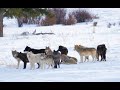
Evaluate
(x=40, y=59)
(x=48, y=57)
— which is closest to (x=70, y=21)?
(x=48, y=57)

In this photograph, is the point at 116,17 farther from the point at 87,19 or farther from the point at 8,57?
the point at 8,57

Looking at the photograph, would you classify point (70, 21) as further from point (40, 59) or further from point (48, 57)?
point (40, 59)

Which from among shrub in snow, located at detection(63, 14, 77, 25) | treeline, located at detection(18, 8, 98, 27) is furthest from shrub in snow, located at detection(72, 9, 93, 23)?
shrub in snow, located at detection(63, 14, 77, 25)

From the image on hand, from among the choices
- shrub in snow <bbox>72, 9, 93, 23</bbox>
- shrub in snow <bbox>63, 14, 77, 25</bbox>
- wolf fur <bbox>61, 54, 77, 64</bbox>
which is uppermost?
shrub in snow <bbox>72, 9, 93, 23</bbox>

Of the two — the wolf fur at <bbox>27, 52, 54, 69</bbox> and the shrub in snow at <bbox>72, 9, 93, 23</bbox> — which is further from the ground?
the shrub in snow at <bbox>72, 9, 93, 23</bbox>

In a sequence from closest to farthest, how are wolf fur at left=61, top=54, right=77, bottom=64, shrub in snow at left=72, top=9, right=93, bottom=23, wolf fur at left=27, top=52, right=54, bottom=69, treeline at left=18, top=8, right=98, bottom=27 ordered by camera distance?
wolf fur at left=27, top=52, right=54, bottom=69 → wolf fur at left=61, top=54, right=77, bottom=64 → treeline at left=18, top=8, right=98, bottom=27 → shrub in snow at left=72, top=9, right=93, bottom=23

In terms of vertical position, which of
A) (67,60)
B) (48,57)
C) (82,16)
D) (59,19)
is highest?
(82,16)

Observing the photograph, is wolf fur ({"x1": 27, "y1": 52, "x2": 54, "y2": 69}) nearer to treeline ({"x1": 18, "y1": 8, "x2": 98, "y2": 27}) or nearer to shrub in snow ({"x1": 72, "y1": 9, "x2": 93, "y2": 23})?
treeline ({"x1": 18, "y1": 8, "x2": 98, "y2": 27})

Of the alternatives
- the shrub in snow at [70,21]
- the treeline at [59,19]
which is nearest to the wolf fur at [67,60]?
the treeline at [59,19]

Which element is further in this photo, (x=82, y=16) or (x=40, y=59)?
(x=82, y=16)

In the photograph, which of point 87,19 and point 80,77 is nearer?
point 80,77

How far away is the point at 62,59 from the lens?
9078mm
